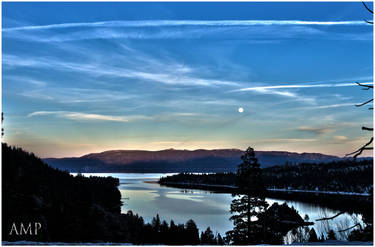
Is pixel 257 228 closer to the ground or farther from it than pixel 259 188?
closer to the ground

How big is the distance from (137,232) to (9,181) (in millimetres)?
34250

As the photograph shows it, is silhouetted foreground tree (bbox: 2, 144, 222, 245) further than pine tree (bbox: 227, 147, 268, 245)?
Yes

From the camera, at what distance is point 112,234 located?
208ft

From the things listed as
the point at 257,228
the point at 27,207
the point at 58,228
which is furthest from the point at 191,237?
the point at 257,228

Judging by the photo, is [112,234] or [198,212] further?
[198,212]

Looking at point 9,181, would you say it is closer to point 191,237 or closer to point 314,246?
point 191,237

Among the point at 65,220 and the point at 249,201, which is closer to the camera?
the point at 249,201

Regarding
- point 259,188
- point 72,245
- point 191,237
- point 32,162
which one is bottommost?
point 191,237

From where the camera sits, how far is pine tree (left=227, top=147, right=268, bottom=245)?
26.9 metres

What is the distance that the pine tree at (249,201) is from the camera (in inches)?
1059

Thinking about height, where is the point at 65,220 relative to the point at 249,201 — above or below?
below

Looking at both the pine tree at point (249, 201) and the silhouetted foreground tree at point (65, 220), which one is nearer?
the pine tree at point (249, 201)

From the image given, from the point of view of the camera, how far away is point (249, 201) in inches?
1069

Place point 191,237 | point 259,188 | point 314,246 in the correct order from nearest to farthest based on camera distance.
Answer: point 314,246 < point 259,188 < point 191,237
